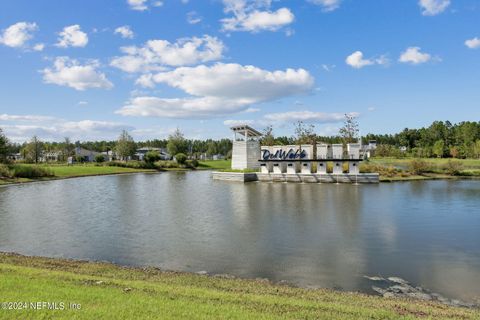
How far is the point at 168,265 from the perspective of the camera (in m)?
15.4

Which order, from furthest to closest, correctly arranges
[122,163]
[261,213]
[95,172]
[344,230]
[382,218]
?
[122,163] → [95,172] → [261,213] → [382,218] → [344,230]

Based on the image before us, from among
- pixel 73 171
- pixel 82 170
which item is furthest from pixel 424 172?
pixel 73 171

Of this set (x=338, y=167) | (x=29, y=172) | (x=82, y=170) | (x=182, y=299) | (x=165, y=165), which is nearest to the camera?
(x=182, y=299)

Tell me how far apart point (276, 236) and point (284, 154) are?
43835mm

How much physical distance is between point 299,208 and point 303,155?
31340mm

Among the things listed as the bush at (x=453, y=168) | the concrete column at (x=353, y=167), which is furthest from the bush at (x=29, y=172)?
the bush at (x=453, y=168)

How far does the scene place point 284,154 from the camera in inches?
2510

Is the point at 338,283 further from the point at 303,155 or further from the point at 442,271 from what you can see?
the point at 303,155

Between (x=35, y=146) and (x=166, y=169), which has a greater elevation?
(x=35, y=146)

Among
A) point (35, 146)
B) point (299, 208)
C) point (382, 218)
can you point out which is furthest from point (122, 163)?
point (382, 218)

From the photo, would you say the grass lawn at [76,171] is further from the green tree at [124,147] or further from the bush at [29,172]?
the green tree at [124,147]

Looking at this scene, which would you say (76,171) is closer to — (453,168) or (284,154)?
(284,154)

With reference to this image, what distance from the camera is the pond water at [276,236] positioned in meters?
14.7

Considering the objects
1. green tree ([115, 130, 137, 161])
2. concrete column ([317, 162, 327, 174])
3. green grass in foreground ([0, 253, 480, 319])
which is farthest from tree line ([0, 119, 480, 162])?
green grass in foreground ([0, 253, 480, 319])
